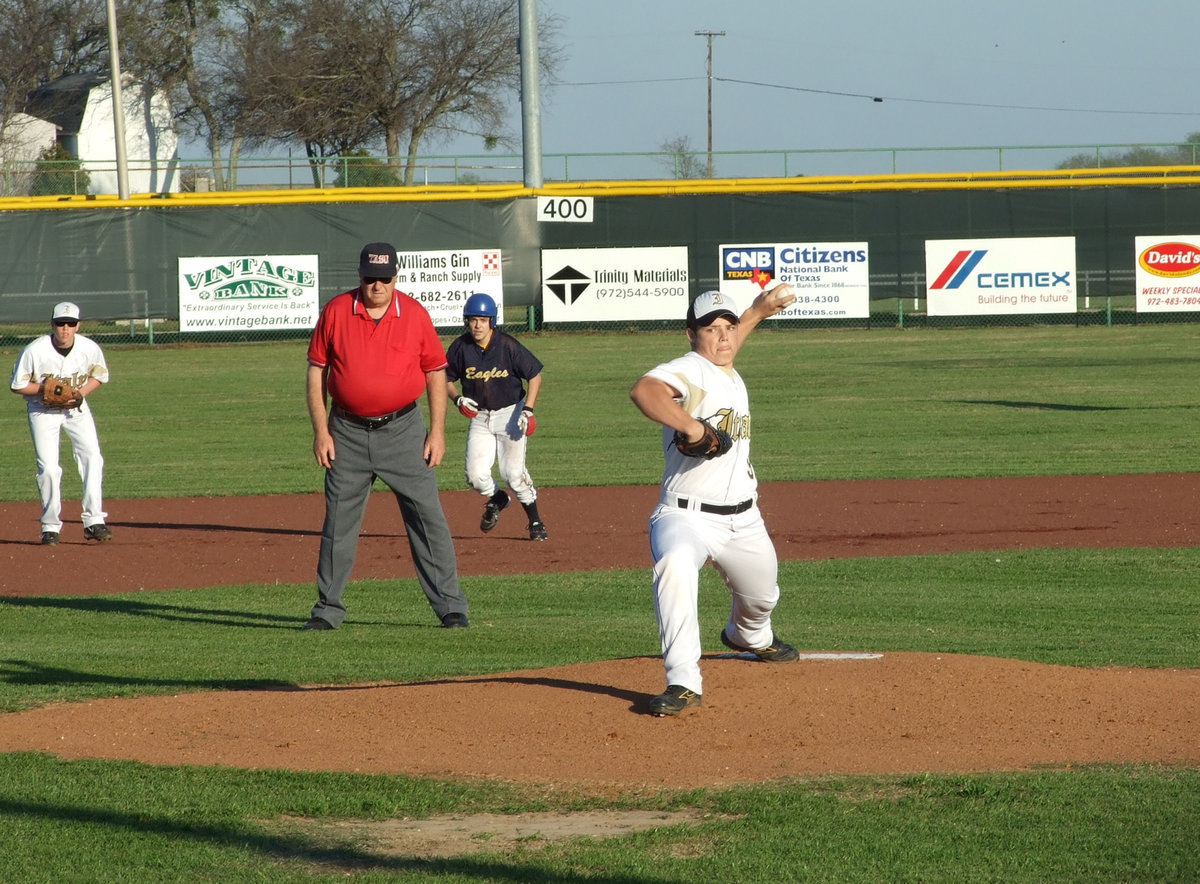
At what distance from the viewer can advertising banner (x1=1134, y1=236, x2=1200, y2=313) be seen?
31875mm

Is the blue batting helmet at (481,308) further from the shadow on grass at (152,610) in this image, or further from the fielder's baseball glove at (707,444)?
the fielder's baseball glove at (707,444)

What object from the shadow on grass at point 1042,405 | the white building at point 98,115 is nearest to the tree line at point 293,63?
the white building at point 98,115

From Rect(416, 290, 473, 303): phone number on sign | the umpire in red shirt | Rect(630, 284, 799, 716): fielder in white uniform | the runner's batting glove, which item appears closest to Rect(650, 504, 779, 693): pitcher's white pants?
Rect(630, 284, 799, 716): fielder in white uniform

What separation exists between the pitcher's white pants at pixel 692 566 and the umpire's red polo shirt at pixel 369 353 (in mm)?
2689

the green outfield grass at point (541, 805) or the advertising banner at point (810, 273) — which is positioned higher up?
the advertising banner at point (810, 273)

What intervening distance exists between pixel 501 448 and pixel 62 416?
11.7ft

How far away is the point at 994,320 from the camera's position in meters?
32.3

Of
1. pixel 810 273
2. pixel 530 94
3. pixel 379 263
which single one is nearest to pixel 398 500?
pixel 379 263

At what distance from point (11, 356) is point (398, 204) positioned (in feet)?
28.1

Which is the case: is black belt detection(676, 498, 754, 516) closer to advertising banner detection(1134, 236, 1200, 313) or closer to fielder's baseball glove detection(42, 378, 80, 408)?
fielder's baseball glove detection(42, 378, 80, 408)

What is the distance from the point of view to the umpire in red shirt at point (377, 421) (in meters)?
7.92

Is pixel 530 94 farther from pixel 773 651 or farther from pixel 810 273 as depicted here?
pixel 773 651

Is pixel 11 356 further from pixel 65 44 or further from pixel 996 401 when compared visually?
pixel 65 44

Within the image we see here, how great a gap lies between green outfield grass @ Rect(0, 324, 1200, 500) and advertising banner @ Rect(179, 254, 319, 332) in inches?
24.7
